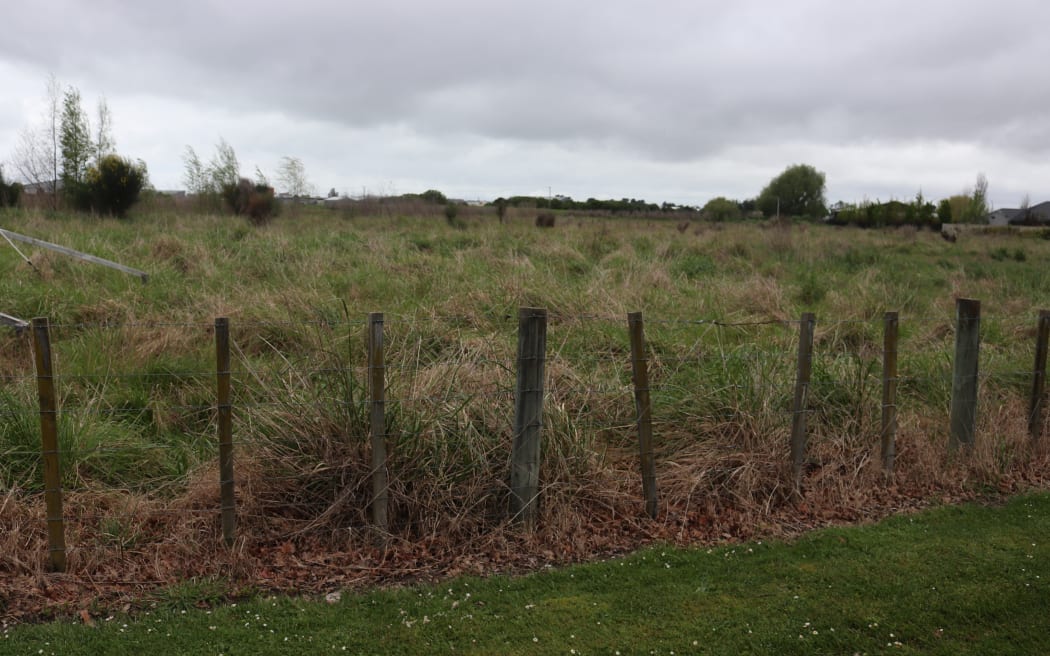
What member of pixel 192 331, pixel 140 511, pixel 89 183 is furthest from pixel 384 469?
pixel 89 183

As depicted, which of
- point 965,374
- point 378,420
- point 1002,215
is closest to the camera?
point 378,420

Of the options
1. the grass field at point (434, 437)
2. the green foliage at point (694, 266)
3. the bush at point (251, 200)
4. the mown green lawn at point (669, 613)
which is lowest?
the mown green lawn at point (669, 613)

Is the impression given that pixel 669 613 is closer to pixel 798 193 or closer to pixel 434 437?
pixel 434 437

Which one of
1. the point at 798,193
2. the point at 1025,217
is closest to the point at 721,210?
the point at 1025,217

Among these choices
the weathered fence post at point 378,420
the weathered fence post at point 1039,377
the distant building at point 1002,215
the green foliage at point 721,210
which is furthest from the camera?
the distant building at point 1002,215

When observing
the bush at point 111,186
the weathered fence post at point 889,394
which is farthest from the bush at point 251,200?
the weathered fence post at point 889,394

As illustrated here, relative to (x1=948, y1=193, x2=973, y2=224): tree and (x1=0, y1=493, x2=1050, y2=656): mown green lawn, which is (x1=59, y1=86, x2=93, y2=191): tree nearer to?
(x1=0, y1=493, x2=1050, y2=656): mown green lawn

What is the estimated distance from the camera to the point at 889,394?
5.20 metres

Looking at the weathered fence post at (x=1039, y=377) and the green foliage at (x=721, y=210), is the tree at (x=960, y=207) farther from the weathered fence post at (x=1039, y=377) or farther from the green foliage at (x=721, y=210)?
the weathered fence post at (x=1039, y=377)

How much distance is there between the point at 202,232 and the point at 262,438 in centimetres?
1142

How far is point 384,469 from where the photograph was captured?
415 centimetres

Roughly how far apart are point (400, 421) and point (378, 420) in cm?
31

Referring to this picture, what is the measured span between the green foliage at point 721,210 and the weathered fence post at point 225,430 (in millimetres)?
34642

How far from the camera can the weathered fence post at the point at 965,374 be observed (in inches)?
207
